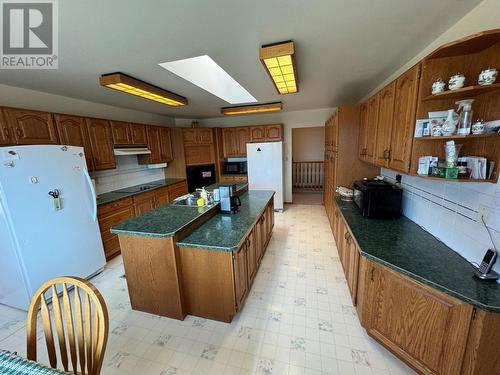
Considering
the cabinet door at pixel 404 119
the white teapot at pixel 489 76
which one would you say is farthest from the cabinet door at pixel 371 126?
the white teapot at pixel 489 76

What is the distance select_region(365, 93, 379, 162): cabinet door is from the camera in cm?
227

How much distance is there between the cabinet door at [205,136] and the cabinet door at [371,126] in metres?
3.37

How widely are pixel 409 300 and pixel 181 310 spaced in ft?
5.89

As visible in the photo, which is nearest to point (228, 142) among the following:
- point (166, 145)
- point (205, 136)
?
point (205, 136)

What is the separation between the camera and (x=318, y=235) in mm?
3557

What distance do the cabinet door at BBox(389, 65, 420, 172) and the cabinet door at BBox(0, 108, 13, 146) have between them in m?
3.70

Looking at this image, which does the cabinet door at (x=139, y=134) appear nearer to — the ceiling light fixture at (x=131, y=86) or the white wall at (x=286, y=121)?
the ceiling light fixture at (x=131, y=86)

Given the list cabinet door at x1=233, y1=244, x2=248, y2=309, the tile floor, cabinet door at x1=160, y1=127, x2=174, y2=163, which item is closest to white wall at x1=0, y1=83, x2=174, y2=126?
cabinet door at x1=160, y1=127, x2=174, y2=163

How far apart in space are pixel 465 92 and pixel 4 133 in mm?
3879

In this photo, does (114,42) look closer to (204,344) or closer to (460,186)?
(204,344)

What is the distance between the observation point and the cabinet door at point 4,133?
2063 mm

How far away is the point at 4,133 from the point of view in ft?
6.82

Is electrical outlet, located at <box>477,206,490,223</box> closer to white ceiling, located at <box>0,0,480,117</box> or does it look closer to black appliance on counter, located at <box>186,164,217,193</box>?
white ceiling, located at <box>0,0,480,117</box>

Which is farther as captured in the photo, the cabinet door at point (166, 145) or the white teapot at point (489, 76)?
the cabinet door at point (166, 145)
